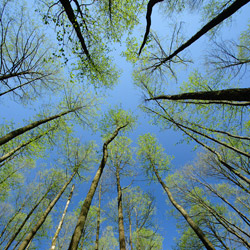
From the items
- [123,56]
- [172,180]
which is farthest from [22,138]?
[172,180]

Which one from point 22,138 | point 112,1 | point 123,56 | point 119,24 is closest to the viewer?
point 112,1

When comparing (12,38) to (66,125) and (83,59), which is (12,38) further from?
(66,125)

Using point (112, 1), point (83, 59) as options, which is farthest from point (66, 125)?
point (112, 1)

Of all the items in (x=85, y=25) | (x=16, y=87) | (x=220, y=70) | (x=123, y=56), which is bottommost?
(x=16, y=87)

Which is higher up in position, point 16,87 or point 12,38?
point 12,38

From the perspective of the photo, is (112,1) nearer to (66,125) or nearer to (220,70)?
(220,70)

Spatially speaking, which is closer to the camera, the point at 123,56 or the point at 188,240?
the point at 123,56

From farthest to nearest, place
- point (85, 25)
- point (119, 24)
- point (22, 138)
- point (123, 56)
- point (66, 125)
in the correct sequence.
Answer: point (66, 125), point (22, 138), point (123, 56), point (119, 24), point (85, 25)

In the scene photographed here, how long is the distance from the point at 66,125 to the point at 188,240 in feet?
49.4

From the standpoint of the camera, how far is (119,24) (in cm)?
601

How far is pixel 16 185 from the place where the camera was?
8.91m

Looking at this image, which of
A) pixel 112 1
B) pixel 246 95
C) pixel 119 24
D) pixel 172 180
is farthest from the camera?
pixel 172 180

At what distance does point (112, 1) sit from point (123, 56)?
95.3 inches

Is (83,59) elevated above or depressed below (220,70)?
below
